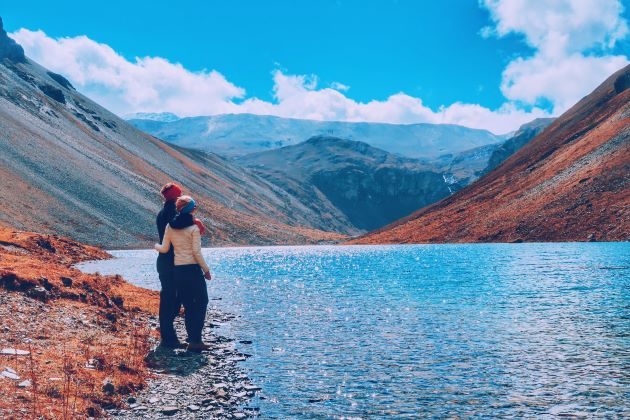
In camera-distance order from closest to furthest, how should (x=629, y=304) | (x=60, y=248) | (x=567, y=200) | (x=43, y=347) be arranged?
(x=43, y=347) < (x=629, y=304) < (x=60, y=248) < (x=567, y=200)

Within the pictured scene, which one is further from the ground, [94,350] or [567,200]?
[567,200]

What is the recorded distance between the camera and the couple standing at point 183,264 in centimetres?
1727

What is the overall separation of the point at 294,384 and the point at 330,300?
19596 mm

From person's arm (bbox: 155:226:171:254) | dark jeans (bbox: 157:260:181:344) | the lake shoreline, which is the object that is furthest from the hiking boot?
person's arm (bbox: 155:226:171:254)

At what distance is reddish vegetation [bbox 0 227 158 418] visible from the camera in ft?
37.2

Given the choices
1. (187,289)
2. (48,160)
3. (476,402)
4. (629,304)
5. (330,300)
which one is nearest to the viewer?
(476,402)

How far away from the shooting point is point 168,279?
17.7 m

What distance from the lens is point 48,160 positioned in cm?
13762

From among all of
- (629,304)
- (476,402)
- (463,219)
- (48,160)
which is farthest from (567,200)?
(48,160)

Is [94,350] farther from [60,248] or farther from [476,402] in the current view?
[60,248]

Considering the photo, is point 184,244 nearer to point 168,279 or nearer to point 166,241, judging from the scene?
point 166,241

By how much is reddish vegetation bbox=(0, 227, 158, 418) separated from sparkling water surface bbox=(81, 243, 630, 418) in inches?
154

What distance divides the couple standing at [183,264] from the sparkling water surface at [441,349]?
9.70 feet

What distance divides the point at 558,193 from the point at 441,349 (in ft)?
371
